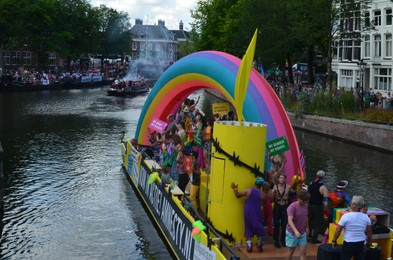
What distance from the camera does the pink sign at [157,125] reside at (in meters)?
18.4

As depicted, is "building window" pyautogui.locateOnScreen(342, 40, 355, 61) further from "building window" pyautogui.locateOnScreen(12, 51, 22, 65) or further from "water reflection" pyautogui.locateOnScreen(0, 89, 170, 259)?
"building window" pyautogui.locateOnScreen(12, 51, 22, 65)

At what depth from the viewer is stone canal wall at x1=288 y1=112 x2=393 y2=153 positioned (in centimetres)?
2863

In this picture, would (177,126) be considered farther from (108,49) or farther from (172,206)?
(108,49)

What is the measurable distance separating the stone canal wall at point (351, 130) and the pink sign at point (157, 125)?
1384cm

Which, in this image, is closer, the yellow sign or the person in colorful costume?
the person in colorful costume

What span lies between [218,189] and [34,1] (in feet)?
254

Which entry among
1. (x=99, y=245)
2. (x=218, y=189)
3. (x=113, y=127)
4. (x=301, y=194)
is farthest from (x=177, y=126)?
(x=113, y=127)

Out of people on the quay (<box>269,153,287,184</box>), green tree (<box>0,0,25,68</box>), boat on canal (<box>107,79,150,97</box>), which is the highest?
green tree (<box>0,0,25,68</box>)

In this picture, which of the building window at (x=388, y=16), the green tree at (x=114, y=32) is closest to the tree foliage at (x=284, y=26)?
the building window at (x=388, y=16)

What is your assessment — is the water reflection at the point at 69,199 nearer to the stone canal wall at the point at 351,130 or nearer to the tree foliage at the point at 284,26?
the stone canal wall at the point at 351,130

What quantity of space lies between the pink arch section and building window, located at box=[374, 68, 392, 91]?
3106cm

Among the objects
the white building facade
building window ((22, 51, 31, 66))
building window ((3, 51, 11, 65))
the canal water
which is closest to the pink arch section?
the canal water

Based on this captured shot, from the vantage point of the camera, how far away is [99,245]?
46.4 ft

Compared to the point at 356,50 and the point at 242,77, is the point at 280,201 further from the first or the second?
the point at 356,50
